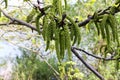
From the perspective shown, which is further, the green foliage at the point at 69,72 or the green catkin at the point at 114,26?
the green foliage at the point at 69,72

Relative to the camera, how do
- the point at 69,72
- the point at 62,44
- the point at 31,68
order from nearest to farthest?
the point at 62,44 → the point at 69,72 → the point at 31,68

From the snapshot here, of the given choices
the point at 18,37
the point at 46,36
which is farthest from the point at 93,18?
the point at 18,37

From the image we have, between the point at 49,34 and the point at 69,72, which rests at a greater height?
the point at 49,34

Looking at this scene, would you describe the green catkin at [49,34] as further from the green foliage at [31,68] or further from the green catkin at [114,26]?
the green foliage at [31,68]

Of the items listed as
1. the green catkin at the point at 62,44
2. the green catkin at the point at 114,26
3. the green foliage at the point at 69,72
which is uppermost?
the green catkin at the point at 114,26

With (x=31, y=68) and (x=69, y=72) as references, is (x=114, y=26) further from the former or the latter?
(x=31, y=68)

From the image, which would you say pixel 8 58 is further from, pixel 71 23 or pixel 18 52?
pixel 71 23

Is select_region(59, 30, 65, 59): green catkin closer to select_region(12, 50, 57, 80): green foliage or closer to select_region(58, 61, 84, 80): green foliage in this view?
select_region(58, 61, 84, 80): green foliage

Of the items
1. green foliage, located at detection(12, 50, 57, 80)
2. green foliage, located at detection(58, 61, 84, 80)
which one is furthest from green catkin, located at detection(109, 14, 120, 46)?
green foliage, located at detection(12, 50, 57, 80)

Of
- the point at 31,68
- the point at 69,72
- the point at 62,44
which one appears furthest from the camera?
the point at 31,68

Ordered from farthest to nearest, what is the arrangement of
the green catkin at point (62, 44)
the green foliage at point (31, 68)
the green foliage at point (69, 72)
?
the green foliage at point (31, 68), the green foliage at point (69, 72), the green catkin at point (62, 44)

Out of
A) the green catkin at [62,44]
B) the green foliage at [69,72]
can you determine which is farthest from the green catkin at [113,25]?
the green foliage at [69,72]

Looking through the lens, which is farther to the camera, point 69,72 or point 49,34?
point 69,72

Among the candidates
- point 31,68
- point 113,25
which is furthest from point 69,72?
point 113,25
